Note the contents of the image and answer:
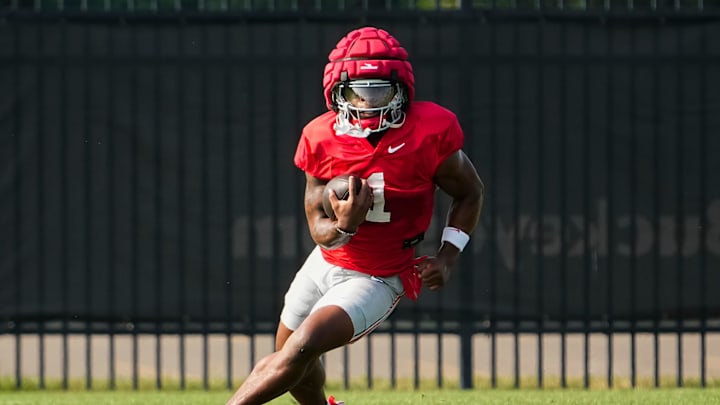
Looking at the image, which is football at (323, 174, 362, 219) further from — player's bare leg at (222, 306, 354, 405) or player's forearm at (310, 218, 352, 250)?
player's bare leg at (222, 306, 354, 405)

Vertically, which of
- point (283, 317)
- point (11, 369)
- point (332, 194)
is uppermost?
point (332, 194)

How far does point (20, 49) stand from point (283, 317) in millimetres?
3368

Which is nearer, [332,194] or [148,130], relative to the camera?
[332,194]

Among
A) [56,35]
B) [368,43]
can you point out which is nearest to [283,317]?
[368,43]

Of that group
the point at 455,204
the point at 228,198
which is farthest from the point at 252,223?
the point at 455,204

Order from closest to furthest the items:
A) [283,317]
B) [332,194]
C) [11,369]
Result: 1. [332,194]
2. [283,317]
3. [11,369]

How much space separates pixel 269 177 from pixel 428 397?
65.0 inches

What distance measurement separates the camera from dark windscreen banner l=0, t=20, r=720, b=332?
8.03m

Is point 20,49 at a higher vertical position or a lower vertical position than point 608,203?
higher

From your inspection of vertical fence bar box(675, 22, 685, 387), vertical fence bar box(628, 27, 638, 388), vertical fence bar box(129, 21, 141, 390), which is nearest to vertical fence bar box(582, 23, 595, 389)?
vertical fence bar box(628, 27, 638, 388)

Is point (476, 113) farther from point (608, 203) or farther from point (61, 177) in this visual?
point (61, 177)

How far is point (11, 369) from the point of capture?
1033cm

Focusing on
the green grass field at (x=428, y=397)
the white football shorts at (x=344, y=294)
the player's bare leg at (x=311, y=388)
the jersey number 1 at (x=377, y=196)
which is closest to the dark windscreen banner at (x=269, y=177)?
the green grass field at (x=428, y=397)

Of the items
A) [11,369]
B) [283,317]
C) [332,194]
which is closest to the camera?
[332,194]
